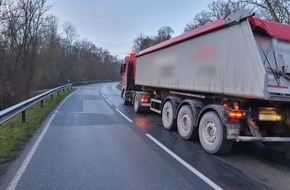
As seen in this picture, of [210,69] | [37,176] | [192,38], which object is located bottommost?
[37,176]

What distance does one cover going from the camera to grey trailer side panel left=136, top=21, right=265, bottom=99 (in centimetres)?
630

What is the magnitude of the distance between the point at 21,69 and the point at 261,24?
2828 centimetres

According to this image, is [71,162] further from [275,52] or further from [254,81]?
[275,52]

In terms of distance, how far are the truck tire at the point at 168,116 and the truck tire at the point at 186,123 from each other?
0.77 meters

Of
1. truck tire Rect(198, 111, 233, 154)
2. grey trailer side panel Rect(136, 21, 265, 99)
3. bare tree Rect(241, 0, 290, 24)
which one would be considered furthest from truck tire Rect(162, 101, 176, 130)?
bare tree Rect(241, 0, 290, 24)

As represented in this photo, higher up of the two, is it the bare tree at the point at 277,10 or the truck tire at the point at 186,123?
the bare tree at the point at 277,10

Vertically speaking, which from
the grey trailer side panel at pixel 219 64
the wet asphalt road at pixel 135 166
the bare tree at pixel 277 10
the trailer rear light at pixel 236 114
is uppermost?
the bare tree at pixel 277 10

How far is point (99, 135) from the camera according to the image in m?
9.28

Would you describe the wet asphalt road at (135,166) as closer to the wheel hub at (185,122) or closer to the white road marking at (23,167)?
the white road marking at (23,167)

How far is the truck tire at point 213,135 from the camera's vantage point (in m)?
7.15

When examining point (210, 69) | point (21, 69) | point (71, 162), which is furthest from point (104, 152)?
point (21, 69)

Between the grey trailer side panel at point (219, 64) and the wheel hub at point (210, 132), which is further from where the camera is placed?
the wheel hub at point (210, 132)

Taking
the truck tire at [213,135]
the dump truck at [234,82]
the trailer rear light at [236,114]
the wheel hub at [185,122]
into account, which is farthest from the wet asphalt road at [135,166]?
the trailer rear light at [236,114]

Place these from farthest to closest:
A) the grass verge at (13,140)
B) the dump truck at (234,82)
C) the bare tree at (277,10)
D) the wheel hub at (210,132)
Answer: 1. the bare tree at (277,10)
2. the wheel hub at (210,132)
3. the grass verge at (13,140)
4. the dump truck at (234,82)
